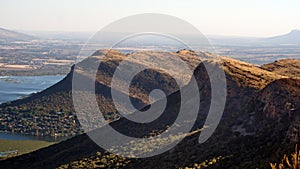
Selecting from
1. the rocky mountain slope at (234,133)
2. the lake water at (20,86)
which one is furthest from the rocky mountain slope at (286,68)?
the lake water at (20,86)

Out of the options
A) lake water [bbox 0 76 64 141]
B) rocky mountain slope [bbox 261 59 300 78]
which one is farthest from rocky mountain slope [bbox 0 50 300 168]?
lake water [bbox 0 76 64 141]

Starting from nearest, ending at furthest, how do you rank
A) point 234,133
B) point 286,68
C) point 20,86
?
point 234,133
point 286,68
point 20,86

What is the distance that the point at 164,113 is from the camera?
42219 mm

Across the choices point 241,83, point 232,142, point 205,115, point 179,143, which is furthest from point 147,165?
point 241,83

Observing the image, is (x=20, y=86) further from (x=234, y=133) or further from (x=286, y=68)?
(x=234, y=133)

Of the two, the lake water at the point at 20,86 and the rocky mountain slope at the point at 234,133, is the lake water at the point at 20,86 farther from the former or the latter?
the rocky mountain slope at the point at 234,133

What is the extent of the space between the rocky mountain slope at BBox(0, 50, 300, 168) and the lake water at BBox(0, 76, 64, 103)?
103 m

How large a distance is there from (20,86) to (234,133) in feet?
506

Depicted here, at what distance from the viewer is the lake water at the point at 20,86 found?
144363 millimetres

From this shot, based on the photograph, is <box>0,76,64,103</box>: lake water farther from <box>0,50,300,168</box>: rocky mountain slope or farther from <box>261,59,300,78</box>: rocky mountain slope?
<box>261,59,300,78</box>: rocky mountain slope

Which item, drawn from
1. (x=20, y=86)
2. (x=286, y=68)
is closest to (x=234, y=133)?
(x=286, y=68)

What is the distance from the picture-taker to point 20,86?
170 m

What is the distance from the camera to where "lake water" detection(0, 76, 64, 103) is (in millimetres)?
144363

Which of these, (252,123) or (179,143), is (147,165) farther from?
(252,123)
